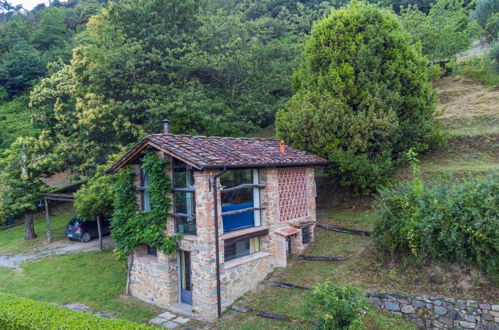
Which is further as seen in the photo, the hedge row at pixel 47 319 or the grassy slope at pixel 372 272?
the grassy slope at pixel 372 272

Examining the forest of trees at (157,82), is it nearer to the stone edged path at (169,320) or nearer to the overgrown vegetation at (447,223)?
the overgrown vegetation at (447,223)

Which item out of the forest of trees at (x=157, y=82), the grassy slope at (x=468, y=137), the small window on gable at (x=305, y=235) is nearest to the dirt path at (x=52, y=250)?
the forest of trees at (x=157, y=82)

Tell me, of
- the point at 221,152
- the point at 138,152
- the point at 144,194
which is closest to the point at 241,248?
the point at 221,152

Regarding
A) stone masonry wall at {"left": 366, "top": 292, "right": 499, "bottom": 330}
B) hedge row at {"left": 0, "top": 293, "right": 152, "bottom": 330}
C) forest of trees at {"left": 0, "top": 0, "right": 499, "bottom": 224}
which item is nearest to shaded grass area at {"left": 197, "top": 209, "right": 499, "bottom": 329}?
stone masonry wall at {"left": 366, "top": 292, "right": 499, "bottom": 330}

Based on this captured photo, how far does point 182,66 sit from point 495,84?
63.7 ft

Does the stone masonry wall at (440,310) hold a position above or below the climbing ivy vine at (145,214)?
below

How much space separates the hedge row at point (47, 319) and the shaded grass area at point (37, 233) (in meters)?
10.6

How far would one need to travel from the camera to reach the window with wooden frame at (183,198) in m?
9.02

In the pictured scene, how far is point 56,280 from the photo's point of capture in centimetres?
1145

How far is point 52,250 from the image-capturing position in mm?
15039

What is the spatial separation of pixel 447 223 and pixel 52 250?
1561 cm

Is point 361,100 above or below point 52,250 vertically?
above

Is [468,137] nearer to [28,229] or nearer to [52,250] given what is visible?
[52,250]

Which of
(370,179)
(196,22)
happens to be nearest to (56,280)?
(370,179)
